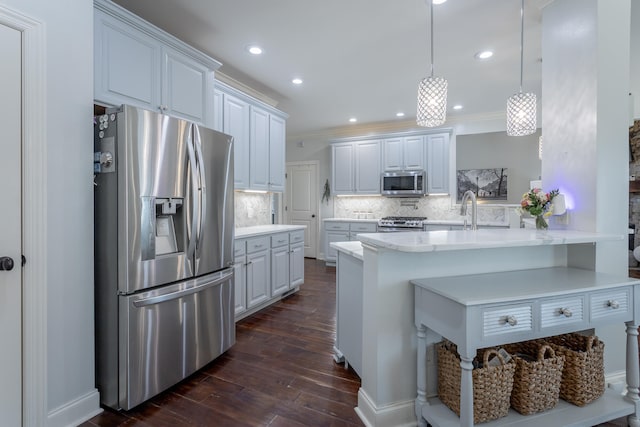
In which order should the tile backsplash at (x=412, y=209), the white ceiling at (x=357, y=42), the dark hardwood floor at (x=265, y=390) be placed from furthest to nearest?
the tile backsplash at (x=412, y=209) → the white ceiling at (x=357, y=42) → the dark hardwood floor at (x=265, y=390)

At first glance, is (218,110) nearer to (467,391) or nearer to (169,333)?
(169,333)

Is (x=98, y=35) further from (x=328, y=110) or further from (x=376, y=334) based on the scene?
(x=328, y=110)

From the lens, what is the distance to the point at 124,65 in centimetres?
219

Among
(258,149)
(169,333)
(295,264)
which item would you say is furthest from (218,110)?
(169,333)

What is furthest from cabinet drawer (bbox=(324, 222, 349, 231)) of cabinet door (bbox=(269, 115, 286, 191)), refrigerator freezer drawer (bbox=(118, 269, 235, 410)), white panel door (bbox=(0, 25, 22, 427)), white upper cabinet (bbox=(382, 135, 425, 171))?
white panel door (bbox=(0, 25, 22, 427))

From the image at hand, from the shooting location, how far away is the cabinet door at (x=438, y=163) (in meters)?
5.60

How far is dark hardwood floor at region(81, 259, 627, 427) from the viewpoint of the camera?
1.80 metres

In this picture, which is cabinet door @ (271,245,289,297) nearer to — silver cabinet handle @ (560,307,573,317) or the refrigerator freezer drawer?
the refrigerator freezer drawer

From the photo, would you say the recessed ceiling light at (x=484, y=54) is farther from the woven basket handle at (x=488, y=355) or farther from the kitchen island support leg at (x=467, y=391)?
the kitchen island support leg at (x=467, y=391)

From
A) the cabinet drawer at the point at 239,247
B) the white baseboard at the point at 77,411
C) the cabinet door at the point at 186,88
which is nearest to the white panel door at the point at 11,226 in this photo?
the white baseboard at the point at 77,411

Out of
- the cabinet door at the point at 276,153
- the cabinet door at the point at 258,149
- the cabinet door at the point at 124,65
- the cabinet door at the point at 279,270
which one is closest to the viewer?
the cabinet door at the point at 124,65

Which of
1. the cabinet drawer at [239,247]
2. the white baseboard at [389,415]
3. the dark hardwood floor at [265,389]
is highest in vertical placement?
the cabinet drawer at [239,247]

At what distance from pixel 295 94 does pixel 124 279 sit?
363 cm

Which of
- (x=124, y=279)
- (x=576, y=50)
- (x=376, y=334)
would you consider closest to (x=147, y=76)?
(x=124, y=279)
